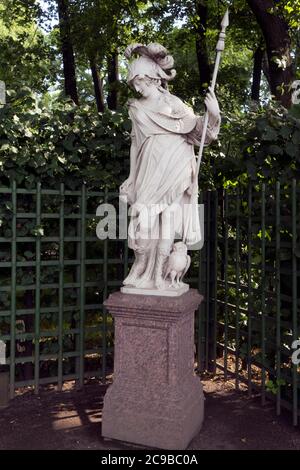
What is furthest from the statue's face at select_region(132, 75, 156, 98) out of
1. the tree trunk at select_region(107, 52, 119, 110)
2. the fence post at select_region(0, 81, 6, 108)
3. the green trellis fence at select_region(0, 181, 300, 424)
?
the tree trunk at select_region(107, 52, 119, 110)

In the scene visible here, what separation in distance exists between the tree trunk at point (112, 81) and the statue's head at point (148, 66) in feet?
20.7

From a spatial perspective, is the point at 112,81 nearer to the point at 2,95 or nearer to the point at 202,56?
the point at 202,56

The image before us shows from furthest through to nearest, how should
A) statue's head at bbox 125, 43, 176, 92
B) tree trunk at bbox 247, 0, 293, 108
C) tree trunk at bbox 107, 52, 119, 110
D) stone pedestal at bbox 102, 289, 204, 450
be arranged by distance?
1. tree trunk at bbox 107, 52, 119, 110
2. tree trunk at bbox 247, 0, 293, 108
3. statue's head at bbox 125, 43, 176, 92
4. stone pedestal at bbox 102, 289, 204, 450

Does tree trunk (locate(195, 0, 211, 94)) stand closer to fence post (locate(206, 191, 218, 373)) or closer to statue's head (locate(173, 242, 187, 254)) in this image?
fence post (locate(206, 191, 218, 373))

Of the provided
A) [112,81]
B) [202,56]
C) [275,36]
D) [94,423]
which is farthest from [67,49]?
[94,423]

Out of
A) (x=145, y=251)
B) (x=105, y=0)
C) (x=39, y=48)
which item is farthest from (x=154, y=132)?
(x=39, y=48)

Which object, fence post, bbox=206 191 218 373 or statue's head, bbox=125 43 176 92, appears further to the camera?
fence post, bbox=206 191 218 373

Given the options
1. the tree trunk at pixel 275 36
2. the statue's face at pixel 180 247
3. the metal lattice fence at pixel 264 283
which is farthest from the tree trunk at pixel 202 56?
the statue's face at pixel 180 247

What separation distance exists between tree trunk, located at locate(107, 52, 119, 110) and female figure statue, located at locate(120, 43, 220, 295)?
643cm

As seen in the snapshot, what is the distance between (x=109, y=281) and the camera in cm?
472

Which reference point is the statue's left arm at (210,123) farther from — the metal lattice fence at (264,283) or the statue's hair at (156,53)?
the metal lattice fence at (264,283)

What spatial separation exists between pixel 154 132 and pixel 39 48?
8.71 metres

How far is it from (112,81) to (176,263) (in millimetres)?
8284

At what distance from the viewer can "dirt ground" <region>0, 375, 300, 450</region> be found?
11.5ft
